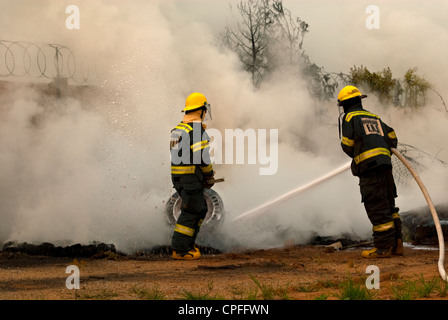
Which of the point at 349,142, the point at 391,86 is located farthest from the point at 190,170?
the point at 391,86

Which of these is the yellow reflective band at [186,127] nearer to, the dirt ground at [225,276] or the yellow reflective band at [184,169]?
the yellow reflective band at [184,169]

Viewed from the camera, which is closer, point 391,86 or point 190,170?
point 190,170

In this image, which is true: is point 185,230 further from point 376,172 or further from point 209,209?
point 376,172

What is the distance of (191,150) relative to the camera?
7707 millimetres

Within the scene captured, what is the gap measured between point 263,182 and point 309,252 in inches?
117

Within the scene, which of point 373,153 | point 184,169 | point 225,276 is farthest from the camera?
point 184,169

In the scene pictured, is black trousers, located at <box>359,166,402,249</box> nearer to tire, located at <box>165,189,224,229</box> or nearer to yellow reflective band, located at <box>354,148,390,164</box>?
yellow reflective band, located at <box>354,148,390,164</box>

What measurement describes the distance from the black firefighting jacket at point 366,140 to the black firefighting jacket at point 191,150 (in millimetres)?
1821

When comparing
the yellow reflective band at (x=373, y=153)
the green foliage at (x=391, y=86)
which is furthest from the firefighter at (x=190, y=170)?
the green foliage at (x=391, y=86)

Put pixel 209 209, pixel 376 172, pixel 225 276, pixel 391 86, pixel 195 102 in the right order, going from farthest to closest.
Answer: pixel 391 86
pixel 209 209
pixel 195 102
pixel 376 172
pixel 225 276

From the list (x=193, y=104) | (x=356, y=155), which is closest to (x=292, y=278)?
(x=356, y=155)

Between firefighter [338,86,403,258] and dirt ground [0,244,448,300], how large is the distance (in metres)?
0.25

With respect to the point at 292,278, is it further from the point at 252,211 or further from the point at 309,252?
the point at 252,211

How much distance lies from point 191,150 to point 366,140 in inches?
88.2
